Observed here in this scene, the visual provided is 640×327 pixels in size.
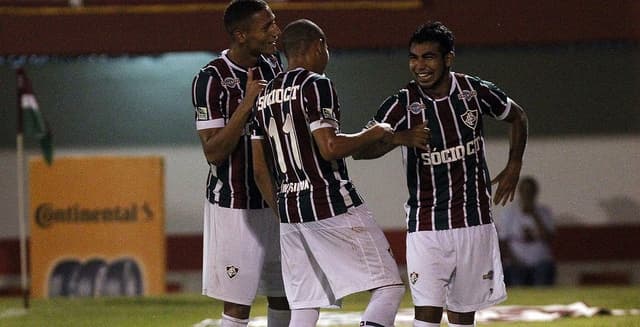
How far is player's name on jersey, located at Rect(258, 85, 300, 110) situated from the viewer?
602 centimetres

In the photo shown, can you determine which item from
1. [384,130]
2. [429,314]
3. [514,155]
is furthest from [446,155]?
[429,314]

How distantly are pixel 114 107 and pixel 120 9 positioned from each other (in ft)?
6.18

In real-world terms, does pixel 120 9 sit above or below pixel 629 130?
above

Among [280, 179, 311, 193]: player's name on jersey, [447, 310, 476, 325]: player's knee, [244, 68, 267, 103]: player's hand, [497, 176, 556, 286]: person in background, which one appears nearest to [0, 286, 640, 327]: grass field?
[497, 176, 556, 286]: person in background

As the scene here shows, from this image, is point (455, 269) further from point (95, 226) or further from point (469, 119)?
point (95, 226)

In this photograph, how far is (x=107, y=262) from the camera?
12.5 meters

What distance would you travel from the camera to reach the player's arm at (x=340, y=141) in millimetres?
5867

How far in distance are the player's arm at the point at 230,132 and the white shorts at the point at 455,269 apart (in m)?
1.03

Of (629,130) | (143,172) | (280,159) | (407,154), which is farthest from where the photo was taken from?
(629,130)

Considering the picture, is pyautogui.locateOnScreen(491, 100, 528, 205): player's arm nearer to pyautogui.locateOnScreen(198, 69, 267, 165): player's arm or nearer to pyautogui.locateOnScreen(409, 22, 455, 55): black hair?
pyautogui.locateOnScreen(409, 22, 455, 55): black hair

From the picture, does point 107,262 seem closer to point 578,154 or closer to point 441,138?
point 578,154

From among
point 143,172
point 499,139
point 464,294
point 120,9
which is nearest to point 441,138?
point 464,294

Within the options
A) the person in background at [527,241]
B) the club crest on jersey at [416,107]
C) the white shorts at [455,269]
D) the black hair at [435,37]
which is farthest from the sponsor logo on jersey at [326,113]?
the person in background at [527,241]

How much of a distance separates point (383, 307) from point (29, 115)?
6.84 meters
